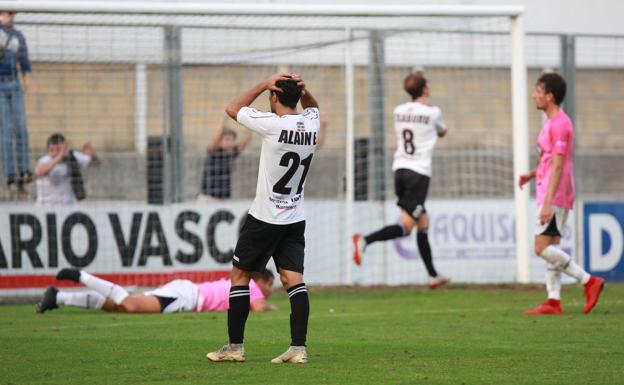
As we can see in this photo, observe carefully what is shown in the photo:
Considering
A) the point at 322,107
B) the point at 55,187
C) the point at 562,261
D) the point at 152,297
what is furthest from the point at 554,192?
the point at 322,107

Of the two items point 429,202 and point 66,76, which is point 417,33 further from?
point 66,76

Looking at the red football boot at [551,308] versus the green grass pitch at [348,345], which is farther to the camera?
the red football boot at [551,308]

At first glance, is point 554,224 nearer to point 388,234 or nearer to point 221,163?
point 388,234

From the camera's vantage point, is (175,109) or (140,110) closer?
(175,109)

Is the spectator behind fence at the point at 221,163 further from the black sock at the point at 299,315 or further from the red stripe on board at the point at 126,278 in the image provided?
the black sock at the point at 299,315

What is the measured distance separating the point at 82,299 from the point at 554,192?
Result: 4.69 metres

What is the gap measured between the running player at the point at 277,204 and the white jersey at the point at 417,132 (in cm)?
613

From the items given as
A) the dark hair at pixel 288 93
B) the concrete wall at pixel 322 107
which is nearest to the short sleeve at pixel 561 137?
the dark hair at pixel 288 93

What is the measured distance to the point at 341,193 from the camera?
16.7 m

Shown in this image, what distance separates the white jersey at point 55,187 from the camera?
15312mm

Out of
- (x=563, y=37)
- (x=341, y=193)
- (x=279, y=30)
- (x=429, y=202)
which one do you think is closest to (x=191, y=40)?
(x=279, y=30)

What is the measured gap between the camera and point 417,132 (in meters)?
14.5

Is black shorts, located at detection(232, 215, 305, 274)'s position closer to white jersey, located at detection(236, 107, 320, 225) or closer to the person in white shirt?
white jersey, located at detection(236, 107, 320, 225)

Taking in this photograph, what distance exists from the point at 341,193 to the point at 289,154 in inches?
332
